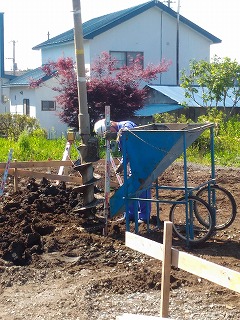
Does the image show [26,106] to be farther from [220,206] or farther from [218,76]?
[220,206]

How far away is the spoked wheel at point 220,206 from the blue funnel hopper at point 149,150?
0.91 meters

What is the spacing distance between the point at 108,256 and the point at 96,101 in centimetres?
1718

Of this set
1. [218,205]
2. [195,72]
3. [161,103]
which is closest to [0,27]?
[161,103]

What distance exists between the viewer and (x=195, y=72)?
88.0ft

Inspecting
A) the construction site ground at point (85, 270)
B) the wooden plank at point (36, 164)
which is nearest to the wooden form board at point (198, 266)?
the construction site ground at point (85, 270)

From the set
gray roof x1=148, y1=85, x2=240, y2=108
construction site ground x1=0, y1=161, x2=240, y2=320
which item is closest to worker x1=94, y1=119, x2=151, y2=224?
construction site ground x1=0, y1=161, x2=240, y2=320

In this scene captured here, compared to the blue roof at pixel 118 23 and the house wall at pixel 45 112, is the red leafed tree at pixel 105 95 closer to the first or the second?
the blue roof at pixel 118 23

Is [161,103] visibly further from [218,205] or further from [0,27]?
[218,205]

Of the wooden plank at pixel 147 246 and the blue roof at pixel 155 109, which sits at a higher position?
the blue roof at pixel 155 109

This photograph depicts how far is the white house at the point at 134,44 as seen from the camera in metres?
34.2

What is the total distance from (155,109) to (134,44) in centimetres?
619

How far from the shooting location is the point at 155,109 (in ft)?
99.5

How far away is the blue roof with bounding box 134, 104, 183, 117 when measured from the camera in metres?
29.4

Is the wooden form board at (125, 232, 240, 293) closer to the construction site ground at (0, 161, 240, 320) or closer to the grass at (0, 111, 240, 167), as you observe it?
the construction site ground at (0, 161, 240, 320)
